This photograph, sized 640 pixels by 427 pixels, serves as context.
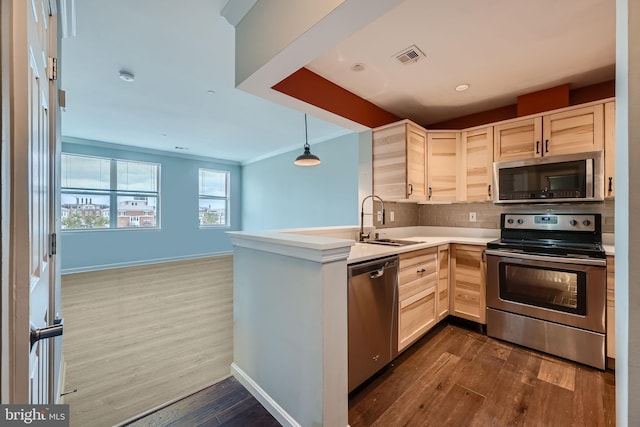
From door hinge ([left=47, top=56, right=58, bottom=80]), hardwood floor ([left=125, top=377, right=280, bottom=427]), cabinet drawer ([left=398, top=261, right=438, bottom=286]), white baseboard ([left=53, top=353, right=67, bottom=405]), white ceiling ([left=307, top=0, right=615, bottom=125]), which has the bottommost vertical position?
hardwood floor ([left=125, top=377, right=280, bottom=427])

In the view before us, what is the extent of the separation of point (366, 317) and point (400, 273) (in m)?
0.51

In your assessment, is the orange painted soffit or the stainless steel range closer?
the stainless steel range

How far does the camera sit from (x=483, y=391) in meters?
1.79

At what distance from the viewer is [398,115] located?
11.3 ft

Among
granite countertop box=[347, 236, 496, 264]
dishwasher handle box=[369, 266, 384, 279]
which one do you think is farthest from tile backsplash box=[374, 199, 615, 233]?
dishwasher handle box=[369, 266, 384, 279]

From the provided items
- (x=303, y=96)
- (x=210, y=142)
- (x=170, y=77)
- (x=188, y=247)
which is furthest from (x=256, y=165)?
(x=303, y=96)

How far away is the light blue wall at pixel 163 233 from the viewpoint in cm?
496

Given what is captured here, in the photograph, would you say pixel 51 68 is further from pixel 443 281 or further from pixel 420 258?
pixel 443 281

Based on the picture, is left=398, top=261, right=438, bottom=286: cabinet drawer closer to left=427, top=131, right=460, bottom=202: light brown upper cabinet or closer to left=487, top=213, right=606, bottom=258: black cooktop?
left=487, top=213, right=606, bottom=258: black cooktop

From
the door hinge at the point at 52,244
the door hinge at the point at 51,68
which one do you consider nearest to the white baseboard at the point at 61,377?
the door hinge at the point at 52,244

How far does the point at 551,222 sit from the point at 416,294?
158 centimetres

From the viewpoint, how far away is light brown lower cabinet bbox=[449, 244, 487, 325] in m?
2.60

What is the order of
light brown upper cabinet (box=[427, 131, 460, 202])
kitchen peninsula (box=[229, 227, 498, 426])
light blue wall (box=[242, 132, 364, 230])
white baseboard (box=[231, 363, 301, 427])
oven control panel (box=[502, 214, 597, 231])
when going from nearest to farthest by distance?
kitchen peninsula (box=[229, 227, 498, 426]) → white baseboard (box=[231, 363, 301, 427]) → oven control panel (box=[502, 214, 597, 231]) → light brown upper cabinet (box=[427, 131, 460, 202]) → light blue wall (box=[242, 132, 364, 230])

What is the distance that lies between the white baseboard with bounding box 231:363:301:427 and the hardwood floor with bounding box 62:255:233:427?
0.15 meters
